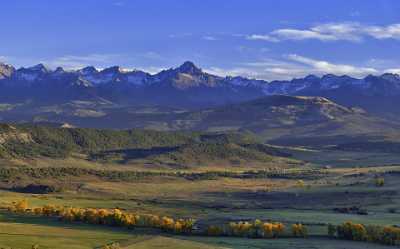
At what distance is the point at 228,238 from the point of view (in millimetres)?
140250

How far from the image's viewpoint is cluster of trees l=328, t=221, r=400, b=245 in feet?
448

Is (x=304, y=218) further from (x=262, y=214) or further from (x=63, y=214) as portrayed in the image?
(x=63, y=214)

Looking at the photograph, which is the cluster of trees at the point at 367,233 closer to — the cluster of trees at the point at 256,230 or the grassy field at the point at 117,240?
the grassy field at the point at 117,240

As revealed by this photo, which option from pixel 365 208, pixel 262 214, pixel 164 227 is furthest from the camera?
pixel 365 208

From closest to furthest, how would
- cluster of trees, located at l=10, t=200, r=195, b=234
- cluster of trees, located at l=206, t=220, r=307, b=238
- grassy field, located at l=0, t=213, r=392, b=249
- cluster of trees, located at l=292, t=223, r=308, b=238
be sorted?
grassy field, located at l=0, t=213, r=392, b=249
cluster of trees, located at l=292, t=223, r=308, b=238
cluster of trees, located at l=206, t=220, r=307, b=238
cluster of trees, located at l=10, t=200, r=195, b=234

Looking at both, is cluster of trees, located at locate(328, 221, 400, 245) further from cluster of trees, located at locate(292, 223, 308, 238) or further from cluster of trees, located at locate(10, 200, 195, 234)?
cluster of trees, located at locate(10, 200, 195, 234)

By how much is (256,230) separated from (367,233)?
20.9 metres

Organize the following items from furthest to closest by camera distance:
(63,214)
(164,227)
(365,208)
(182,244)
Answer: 1. (365,208)
2. (63,214)
3. (164,227)
4. (182,244)

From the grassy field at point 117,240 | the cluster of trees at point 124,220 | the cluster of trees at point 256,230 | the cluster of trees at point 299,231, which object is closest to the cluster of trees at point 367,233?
the grassy field at point 117,240

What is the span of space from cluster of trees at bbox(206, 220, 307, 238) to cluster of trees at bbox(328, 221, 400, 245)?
6.22 meters

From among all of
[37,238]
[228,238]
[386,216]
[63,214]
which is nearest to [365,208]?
[386,216]

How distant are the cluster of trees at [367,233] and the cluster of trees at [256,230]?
6.22 m

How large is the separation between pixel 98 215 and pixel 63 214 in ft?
33.2

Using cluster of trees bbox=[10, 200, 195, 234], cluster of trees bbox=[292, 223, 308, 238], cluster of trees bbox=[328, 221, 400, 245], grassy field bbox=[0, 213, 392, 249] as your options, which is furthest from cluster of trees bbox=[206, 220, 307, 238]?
cluster of trees bbox=[328, 221, 400, 245]
